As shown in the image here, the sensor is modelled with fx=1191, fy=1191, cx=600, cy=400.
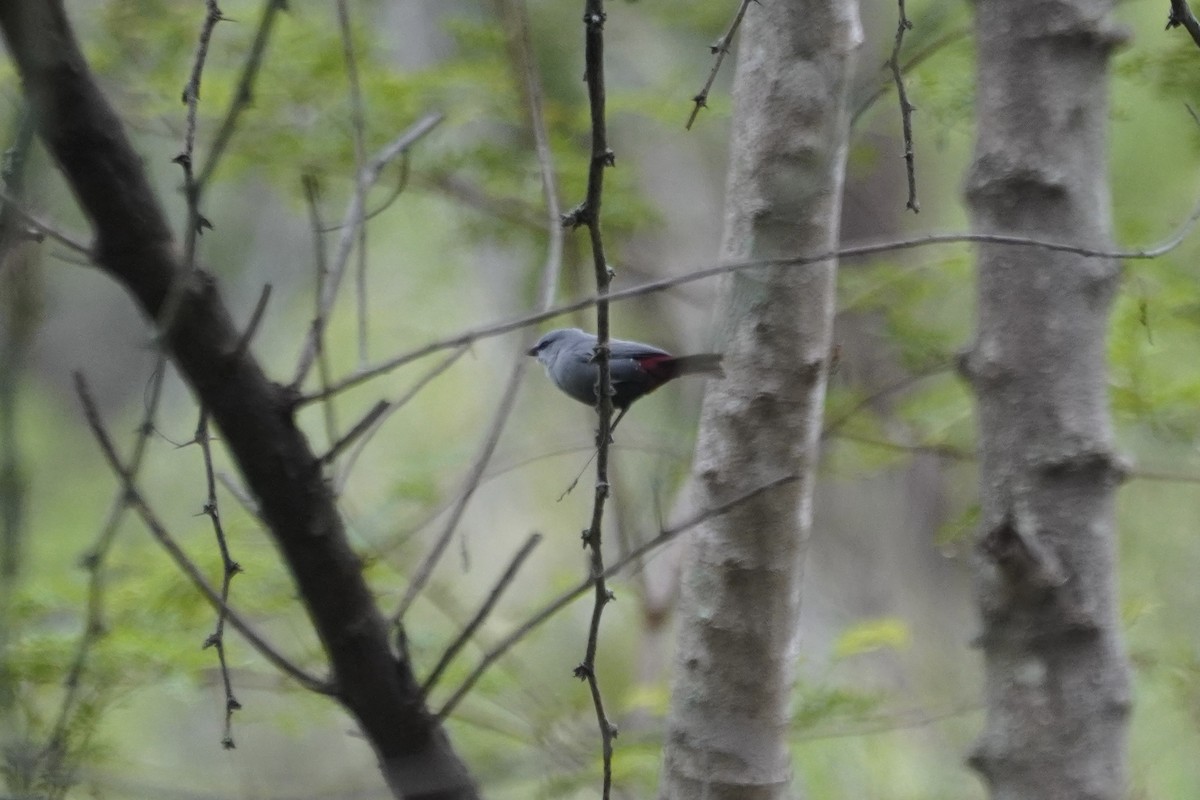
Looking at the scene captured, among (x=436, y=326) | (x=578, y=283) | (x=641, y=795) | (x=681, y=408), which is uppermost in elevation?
(x=436, y=326)

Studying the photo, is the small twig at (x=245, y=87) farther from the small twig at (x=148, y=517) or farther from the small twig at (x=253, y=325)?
the small twig at (x=148, y=517)

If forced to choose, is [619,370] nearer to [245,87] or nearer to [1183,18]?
[1183,18]

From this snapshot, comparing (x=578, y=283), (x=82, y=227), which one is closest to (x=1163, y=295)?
(x=578, y=283)

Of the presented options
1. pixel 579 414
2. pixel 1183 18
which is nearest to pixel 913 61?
pixel 1183 18

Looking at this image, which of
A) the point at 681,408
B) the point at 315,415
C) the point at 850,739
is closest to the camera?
the point at 681,408

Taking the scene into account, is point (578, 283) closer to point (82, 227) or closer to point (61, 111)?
point (82, 227)

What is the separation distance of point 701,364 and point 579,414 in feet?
15.8

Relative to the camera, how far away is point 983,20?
201 cm

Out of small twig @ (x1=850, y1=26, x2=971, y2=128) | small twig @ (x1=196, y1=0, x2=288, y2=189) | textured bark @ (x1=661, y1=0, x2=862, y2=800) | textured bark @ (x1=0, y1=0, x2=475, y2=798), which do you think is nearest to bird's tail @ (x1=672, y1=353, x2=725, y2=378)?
textured bark @ (x1=661, y1=0, x2=862, y2=800)

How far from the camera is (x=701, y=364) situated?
5.52 ft

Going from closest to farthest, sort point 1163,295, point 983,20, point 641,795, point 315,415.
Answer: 1. point 983,20
2. point 1163,295
3. point 641,795
4. point 315,415

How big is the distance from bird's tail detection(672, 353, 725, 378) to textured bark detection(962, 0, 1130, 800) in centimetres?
52

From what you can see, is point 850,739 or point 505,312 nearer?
point 850,739

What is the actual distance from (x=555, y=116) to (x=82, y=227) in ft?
4.97
